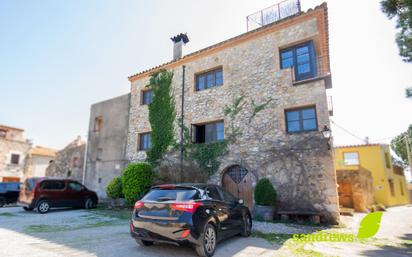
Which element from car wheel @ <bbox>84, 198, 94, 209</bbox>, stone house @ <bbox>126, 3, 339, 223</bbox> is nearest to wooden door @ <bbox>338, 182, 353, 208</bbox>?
stone house @ <bbox>126, 3, 339, 223</bbox>

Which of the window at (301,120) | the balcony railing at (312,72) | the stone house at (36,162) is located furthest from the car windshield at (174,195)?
the stone house at (36,162)

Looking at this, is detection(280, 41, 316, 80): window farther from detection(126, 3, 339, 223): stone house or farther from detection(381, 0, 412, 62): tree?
detection(381, 0, 412, 62): tree

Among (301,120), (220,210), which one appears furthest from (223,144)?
(220,210)

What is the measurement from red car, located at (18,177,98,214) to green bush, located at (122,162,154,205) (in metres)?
2.49

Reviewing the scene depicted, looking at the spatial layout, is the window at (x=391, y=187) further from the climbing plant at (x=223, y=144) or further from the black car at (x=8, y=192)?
the black car at (x=8, y=192)

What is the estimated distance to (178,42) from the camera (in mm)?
15656

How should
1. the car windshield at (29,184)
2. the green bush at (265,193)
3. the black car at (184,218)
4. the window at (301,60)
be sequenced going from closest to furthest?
1. the black car at (184,218)
2. the green bush at (265,193)
3. the window at (301,60)
4. the car windshield at (29,184)

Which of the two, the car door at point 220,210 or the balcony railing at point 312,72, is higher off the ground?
the balcony railing at point 312,72

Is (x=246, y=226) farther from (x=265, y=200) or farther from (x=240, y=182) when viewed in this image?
(x=240, y=182)

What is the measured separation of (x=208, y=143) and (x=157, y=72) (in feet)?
21.1

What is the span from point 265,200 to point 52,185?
32.5 feet

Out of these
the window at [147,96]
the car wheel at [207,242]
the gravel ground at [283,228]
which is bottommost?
the gravel ground at [283,228]

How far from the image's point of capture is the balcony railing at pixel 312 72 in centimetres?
976

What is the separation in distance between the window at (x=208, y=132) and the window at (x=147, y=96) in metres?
4.35
